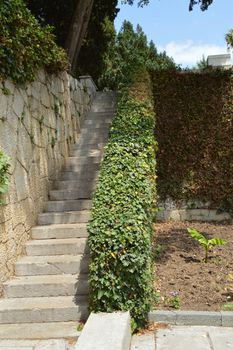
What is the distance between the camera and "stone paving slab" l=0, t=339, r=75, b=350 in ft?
13.4

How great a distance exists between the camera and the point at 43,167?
6773 millimetres

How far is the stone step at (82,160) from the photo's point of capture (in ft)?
25.7

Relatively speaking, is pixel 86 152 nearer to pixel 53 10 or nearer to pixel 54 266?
pixel 54 266

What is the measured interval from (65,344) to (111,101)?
8.34 metres

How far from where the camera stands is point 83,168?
7.70 metres

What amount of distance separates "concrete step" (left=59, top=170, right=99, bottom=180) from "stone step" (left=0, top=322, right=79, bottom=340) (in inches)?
121

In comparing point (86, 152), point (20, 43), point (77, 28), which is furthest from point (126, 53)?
point (20, 43)

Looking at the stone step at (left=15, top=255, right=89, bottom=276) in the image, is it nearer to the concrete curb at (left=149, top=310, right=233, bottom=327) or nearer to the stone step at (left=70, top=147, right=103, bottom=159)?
the concrete curb at (left=149, top=310, right=233, bottom=327)

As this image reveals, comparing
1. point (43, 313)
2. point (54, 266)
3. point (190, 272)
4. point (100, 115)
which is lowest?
point (190, 272)

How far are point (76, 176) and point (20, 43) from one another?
267 centimetres

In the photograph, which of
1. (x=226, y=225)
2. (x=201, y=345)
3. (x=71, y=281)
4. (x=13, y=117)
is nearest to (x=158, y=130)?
(x=226, y=225)

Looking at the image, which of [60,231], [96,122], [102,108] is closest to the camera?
[60,231]

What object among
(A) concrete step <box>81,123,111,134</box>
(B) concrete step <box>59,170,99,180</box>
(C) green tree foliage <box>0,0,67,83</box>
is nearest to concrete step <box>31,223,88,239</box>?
(B) concrete step <box>59,170,99,180</box>

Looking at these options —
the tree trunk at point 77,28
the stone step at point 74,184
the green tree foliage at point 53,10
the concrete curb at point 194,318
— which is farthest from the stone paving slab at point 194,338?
the green tree foliage at point 53,10
